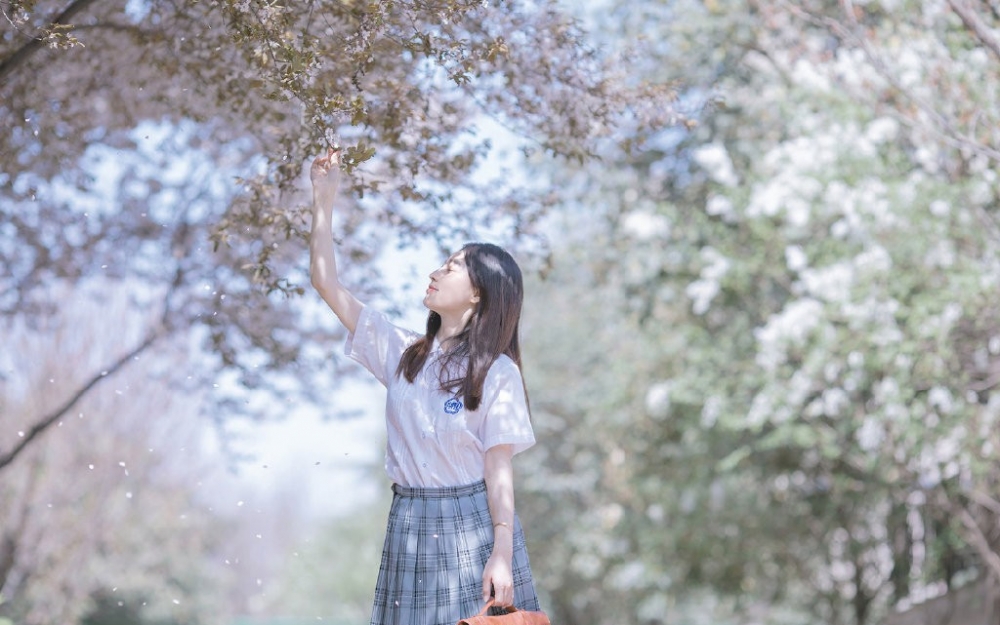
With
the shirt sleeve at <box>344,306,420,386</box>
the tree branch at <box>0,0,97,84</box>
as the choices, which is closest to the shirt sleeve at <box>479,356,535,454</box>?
the shirt sleeve at <box>344,306,420,386</box>

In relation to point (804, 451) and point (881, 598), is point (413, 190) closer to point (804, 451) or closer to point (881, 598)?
point (804, 451)

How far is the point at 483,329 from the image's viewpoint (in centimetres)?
279

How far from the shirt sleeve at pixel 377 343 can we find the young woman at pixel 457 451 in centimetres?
1

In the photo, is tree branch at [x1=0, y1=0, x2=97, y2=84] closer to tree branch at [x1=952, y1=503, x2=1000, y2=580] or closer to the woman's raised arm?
the woman's raised arm

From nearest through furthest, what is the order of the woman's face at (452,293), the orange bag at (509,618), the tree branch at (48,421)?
1. the orange bag at (509,618)
2. the woman's face at (452,293)
3. the tree branch at (48,421)

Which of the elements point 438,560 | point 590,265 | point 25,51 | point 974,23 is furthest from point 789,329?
point 438,560

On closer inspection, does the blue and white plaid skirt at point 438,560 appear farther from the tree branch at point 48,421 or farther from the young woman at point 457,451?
the tree branch at point 48,421

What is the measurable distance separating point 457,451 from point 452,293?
1.23ft

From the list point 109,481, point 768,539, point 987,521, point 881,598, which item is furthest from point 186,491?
point 987,521

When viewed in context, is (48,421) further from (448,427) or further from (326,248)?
(448,427)

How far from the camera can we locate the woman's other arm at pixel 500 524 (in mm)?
2545

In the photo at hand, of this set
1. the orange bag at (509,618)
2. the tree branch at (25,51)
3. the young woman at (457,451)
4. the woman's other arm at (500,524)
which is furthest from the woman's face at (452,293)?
the tree branch at (25,51)

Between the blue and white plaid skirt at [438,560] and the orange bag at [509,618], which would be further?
the blue and white plaid skirt at [438,560]

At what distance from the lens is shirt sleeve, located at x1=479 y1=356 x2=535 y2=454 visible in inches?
104
